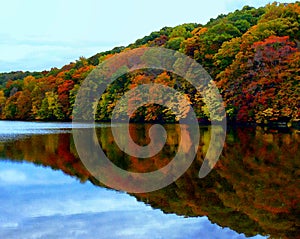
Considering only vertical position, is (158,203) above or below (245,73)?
below

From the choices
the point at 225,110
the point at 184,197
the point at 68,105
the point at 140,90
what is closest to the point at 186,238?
the point at 184,197

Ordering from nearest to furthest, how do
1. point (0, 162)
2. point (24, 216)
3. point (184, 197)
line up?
point (24, 216), point (184, 197), point (0, 162)

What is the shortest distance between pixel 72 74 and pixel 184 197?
179ft

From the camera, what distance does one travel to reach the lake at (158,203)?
6668 mm

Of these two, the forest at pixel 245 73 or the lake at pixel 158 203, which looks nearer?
the lake at pixel 158 203

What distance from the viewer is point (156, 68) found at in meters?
45.5

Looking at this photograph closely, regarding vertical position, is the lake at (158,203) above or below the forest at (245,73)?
below

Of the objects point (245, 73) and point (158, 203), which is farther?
point (245, 73)

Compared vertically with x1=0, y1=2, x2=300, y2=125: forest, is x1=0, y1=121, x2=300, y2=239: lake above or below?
below

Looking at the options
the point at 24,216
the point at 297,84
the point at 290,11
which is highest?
the point at 290,11

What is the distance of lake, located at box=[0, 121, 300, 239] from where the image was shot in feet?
21.9

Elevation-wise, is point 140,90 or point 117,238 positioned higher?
point 140,90

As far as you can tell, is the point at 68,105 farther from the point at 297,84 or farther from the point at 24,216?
the point at 24,216

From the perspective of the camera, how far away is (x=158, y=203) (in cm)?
850
